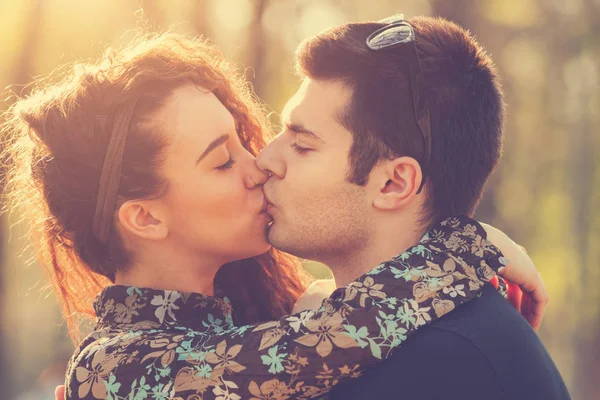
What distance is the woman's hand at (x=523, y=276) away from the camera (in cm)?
299

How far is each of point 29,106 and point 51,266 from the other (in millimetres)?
664

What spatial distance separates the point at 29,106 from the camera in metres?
3.20

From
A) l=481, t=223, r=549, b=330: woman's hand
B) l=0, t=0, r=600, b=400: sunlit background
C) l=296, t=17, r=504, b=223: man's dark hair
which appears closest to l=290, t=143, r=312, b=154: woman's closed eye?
l=296, t=17, r=504, b=223: man's dark hair

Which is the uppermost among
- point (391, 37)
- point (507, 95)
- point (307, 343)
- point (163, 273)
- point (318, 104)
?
point (507, 95)

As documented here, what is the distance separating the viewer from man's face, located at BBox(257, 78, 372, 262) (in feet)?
9.51

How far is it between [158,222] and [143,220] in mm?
56

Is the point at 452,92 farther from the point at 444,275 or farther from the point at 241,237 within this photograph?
the point at 241,237

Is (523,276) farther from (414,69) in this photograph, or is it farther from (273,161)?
(273,161)

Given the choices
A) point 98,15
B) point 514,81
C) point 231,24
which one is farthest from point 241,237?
point 514,81

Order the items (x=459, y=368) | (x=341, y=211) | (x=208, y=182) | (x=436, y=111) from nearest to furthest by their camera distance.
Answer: (x=459, y=368) → (x=436, y=111) → (x=341, y=211) → (x=208, y=182)

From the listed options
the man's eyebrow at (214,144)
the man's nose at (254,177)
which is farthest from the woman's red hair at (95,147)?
the man's nose at (254,177)

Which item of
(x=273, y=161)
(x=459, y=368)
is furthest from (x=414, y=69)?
(x=459, y=368)

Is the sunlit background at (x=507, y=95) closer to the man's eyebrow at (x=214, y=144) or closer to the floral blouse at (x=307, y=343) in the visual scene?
the man's eyebrow at (x=214, y=144)

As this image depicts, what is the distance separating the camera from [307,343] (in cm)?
233
